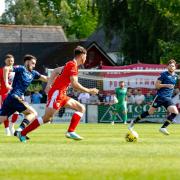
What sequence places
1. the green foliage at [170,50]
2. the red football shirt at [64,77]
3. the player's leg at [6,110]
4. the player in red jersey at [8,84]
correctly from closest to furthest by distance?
1. the red football shirt at [64,77]
2. the player's leg at [6,110]
3. the player in red jersey at [8,84]
4. the green foliage at [170,50]

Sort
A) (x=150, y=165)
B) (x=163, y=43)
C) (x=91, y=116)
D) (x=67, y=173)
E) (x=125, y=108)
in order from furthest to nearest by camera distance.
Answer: (x=163, y=43), (x=91, y=116), (x=125, y=108), (x=150, y=165), (x=67, y=173)

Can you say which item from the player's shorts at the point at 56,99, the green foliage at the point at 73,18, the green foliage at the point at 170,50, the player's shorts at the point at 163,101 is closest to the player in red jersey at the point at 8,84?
the player's shorts at the point at 56,99

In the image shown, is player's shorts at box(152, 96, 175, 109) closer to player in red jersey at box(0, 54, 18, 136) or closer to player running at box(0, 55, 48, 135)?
player in red jersey at box(0, 54, 18, 136)

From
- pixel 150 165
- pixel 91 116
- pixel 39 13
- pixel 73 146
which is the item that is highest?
pixel 150 165

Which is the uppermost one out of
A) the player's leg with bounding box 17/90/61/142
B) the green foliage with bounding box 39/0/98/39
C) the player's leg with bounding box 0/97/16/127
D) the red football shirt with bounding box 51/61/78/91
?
the red football shirt with bounding box 51/61/78/91

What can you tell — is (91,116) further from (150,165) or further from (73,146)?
(150,165)

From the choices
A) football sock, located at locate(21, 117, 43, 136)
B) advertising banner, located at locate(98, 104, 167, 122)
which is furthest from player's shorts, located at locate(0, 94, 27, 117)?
advertising banner, located at locate(98, 104, 167, 122)

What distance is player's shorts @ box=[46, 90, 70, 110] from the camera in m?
17.9

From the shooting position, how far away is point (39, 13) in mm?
115375

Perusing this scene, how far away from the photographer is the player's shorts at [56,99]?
17875 mm

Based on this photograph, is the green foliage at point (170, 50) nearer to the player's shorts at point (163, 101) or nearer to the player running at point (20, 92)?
the player's shorts at point (163, 101)

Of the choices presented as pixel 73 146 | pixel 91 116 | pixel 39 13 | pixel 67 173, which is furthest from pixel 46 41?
pixel 67 173

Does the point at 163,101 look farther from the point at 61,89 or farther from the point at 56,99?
the point at 56,99

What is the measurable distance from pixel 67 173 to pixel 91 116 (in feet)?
92.6
